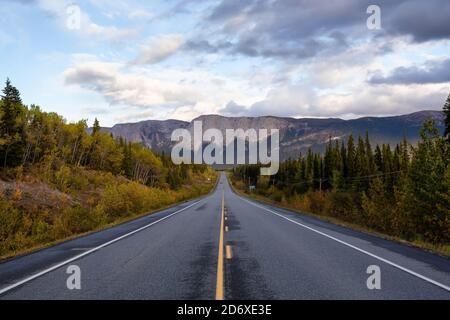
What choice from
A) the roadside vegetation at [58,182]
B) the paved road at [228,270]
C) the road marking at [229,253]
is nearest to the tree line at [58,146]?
the roadside vegetation at [58,182]

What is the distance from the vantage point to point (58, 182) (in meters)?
51.8

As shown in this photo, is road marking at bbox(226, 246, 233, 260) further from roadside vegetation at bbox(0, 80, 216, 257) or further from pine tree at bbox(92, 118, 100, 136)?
pine tree at bbox(92, 118, 100, 136)

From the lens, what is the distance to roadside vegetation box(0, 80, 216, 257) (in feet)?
63.9

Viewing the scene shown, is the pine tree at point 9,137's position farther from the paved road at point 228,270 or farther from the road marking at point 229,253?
the road marking at point 229,253

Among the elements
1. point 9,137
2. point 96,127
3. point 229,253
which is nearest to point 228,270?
point 229,253

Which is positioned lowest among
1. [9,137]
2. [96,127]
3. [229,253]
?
[229,253]

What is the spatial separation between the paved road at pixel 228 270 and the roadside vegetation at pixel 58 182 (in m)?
4.38

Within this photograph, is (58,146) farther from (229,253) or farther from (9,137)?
(229,253)

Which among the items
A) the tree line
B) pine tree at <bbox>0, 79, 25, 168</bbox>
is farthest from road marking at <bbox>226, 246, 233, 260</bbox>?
pine tree at <bbox>0, 79, 25, 168</bbox>

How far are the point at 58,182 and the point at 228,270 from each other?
4997cm

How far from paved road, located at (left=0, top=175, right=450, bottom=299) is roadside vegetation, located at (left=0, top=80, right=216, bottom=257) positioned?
438 centimetres

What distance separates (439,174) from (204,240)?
12.6m

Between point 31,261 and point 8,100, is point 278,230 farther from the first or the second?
point 8,100
